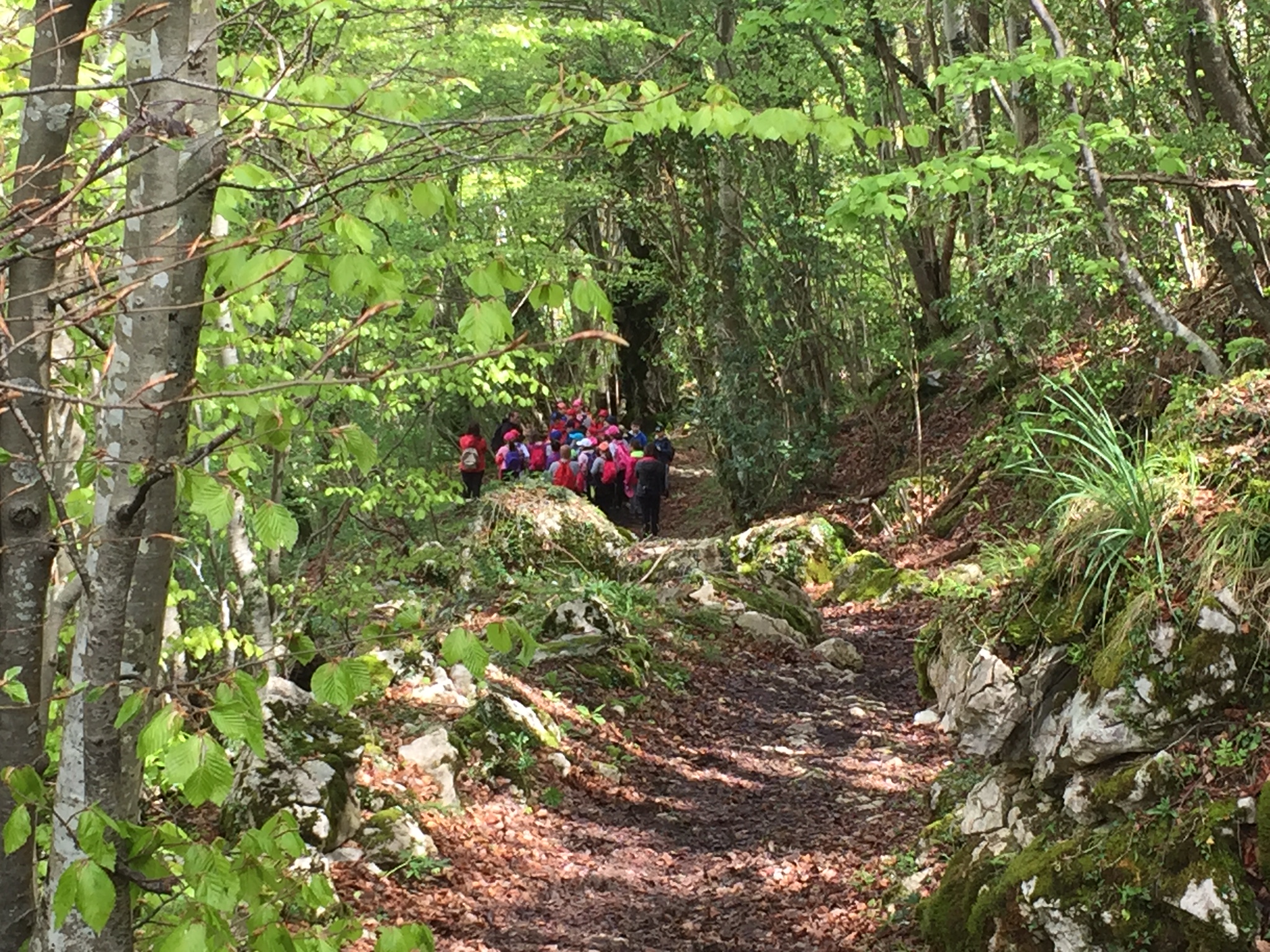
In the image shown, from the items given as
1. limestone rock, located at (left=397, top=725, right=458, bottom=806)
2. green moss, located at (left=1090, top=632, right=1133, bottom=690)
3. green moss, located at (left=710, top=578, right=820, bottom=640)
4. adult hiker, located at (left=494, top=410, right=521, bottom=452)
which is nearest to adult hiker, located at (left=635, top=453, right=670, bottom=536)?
adult hiker, located at (left=494, top=410, right=521, bottom=452)

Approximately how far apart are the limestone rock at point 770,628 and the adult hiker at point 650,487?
6.19m

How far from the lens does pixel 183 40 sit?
2.19 m

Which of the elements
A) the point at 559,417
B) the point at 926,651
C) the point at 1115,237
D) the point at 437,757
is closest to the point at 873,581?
the point at 926,651

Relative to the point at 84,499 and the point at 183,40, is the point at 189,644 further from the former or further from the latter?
the point at 183,40

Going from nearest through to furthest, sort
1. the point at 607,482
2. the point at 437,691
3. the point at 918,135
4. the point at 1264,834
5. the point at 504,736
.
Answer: the point at 918,135 → the point at 1264,834 → the point at 504,736 → the point at 437,691 → the point at 607,482

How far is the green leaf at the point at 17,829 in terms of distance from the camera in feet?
6.64

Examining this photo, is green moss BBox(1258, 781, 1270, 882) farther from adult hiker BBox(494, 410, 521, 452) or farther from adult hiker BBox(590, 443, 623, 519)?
adult hiker BBox(494, 410, 521, 452)

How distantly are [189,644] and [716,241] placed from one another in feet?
40.8

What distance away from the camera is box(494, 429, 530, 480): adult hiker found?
56.9 ft

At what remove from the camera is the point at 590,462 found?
17.8 meters

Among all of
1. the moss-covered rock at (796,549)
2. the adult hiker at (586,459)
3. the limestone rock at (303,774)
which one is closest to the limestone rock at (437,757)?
the limestone rock at (303,774)

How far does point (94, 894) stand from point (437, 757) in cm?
494

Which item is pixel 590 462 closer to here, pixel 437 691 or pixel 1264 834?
pixel 437 691

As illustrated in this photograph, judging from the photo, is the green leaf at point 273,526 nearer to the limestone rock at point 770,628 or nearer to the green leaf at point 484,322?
the green leaf at point 484,322
